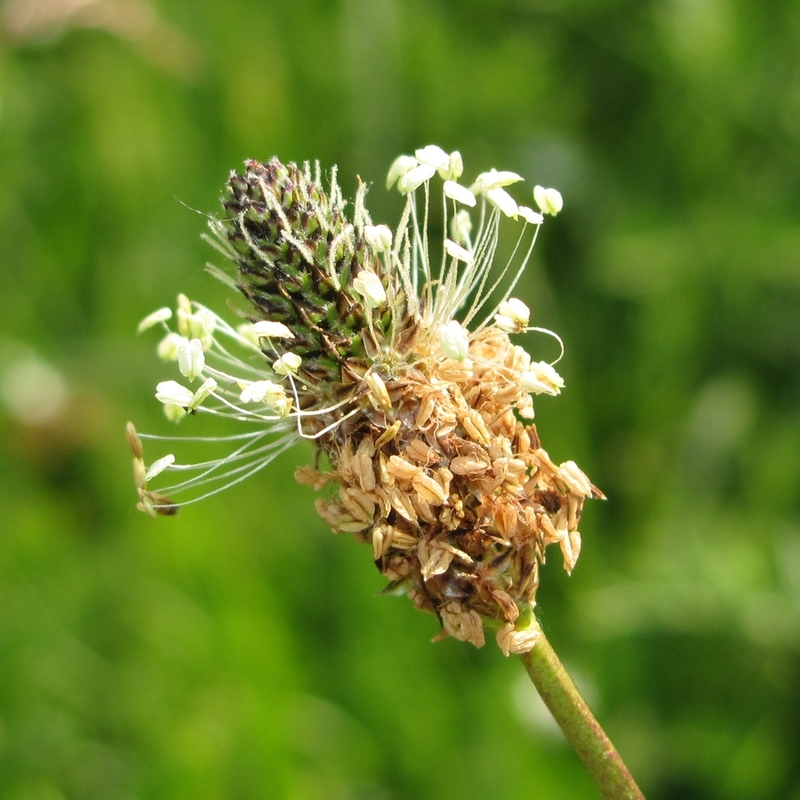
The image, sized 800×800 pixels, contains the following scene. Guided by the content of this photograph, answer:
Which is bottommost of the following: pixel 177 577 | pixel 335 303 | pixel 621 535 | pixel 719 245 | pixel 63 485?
pixel 63 485

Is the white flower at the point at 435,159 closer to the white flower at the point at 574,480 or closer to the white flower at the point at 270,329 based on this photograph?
the white flower at the point at 270,329

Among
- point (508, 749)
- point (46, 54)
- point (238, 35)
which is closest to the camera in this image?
point (508, 749)

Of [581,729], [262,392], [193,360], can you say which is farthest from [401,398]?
[581,729]

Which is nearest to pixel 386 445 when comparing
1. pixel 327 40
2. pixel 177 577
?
pixel 177 577

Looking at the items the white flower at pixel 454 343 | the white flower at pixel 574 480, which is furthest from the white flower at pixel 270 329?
the white flower at pixel 574 480

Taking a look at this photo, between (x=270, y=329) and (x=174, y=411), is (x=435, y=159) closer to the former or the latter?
(x=270, y=329)

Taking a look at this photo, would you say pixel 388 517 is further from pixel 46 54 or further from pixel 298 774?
pixel 46 54
